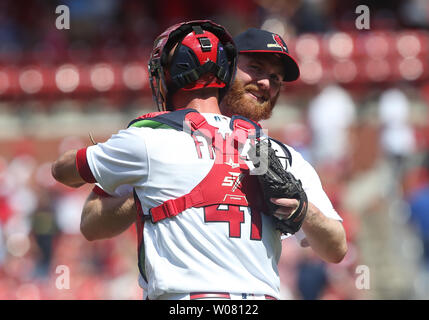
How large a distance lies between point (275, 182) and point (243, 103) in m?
0.82

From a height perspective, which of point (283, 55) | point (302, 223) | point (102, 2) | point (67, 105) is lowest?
point (302, 223)

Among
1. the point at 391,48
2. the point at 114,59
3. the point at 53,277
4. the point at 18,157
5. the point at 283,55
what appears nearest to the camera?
the point at 283,55

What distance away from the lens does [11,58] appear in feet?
53.2

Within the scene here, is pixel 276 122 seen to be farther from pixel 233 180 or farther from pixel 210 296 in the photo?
pixel 210 296

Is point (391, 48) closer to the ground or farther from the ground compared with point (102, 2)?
closer to the ground

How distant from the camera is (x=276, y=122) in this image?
45.0 ft

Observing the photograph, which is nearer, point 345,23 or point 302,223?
point 302,223

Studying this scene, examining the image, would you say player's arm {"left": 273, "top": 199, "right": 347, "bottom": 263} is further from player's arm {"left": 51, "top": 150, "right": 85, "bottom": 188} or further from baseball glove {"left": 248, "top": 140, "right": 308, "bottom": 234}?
player's arm {"left": 51, "top": 150, "right": 85, "bottom": 188}

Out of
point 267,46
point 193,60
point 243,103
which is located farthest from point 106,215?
point 267,46

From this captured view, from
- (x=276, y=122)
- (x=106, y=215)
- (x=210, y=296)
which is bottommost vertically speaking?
(x=210, y=296)

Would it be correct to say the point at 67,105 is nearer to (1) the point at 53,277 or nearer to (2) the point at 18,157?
(2) the point at 18,157

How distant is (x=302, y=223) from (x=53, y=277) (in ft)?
24.8

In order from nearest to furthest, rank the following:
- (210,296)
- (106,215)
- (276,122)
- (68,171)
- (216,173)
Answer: (210,296)
(216,173)
(68,171)
(106,215)
(276,122)

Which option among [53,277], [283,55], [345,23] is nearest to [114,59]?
[345,23]
